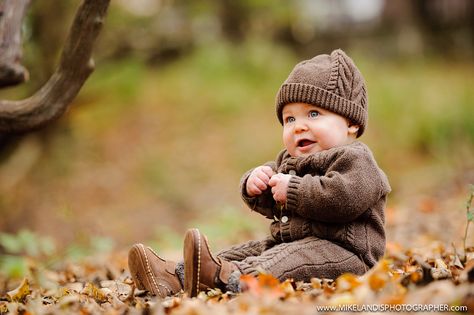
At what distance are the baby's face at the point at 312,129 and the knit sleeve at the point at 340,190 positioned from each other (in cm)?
16

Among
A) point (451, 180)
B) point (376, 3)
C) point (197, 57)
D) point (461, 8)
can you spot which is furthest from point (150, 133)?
point (376, 3)

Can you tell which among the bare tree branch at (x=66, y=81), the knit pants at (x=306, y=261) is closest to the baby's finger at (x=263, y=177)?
the knit pants at (x=306, y=261)

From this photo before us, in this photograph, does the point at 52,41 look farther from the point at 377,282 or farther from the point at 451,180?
the point at 377,282

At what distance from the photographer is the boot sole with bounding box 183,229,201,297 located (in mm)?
2539

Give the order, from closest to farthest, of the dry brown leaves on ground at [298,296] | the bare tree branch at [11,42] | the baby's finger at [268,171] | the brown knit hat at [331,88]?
1. the dry brown leaves on ground at [298,296]
2. the brown knit hat at [331,88]
3. the baby's finger at [268,171]
4. the bare tree branch at [11,42]

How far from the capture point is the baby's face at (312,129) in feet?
9.31

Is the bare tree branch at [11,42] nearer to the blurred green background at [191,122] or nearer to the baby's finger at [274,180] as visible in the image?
the blurred green background at [191,122]

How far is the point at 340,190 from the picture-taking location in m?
2.60

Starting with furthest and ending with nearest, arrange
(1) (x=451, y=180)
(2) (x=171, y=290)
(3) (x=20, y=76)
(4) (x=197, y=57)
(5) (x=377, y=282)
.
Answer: (4) (x=197, y=57) < (1) (x=451, y=180) < (3) (x=20, y=76) < (2) (x=171, y=290) < (5) (x=377, y=282)

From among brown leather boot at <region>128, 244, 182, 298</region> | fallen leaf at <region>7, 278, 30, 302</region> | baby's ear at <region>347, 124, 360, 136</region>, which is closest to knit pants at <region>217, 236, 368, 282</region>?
brown leather boot at <region>128, 244, 182, 298</region>

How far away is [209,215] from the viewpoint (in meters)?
8.22

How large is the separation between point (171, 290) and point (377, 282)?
3.33ft

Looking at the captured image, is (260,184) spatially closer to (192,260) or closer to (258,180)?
(258,180)

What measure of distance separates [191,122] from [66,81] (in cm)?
818
